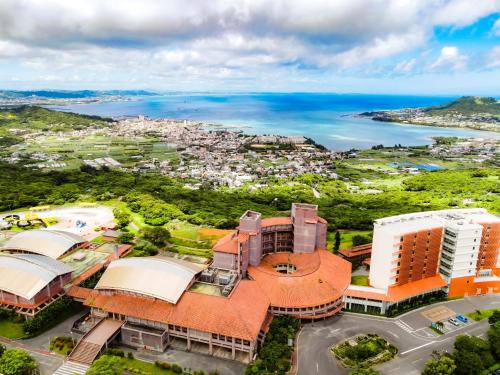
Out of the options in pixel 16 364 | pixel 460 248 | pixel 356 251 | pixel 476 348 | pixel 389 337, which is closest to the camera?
pixel 16 364

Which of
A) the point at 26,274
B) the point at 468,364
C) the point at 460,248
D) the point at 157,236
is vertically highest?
the point at 460,248

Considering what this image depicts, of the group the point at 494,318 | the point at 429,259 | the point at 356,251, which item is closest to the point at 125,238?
the point at 356,251

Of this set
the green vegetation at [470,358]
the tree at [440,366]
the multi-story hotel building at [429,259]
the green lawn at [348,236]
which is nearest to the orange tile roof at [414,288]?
the multi-story hotel building at [429,259]

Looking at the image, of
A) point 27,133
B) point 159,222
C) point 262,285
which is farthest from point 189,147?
point 262,285

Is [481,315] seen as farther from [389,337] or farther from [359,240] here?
[359,240]

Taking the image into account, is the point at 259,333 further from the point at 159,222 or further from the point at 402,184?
the point at 402,184

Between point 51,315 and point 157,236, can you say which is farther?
point 157,236

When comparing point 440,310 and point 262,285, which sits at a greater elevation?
point 262,285
